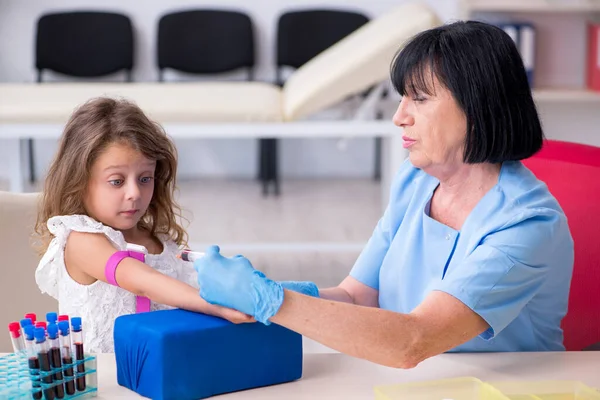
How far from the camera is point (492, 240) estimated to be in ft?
4.48

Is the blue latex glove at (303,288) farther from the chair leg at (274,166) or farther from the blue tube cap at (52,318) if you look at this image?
the chair leg at (274,166)

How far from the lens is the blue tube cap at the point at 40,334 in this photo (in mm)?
1094

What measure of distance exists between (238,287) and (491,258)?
39 centimetres

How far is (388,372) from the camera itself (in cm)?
127

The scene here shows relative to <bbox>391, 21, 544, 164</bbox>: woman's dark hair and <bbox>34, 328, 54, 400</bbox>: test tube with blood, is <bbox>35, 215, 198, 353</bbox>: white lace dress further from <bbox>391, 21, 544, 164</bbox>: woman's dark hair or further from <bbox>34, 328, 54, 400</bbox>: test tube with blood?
<bbox>391, 21, 544, 164</bbox>: woman's dark hair

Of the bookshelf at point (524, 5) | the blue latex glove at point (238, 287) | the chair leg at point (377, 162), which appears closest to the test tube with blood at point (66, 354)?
the blue latex glove at point (238, 287)

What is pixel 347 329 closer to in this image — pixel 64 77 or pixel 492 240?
pixel 492 240

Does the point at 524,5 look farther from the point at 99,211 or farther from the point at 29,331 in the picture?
the point at 29,331

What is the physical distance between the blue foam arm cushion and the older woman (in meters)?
0.04

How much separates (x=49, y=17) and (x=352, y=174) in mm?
2086

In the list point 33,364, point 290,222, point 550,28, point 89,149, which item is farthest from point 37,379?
point 550,28

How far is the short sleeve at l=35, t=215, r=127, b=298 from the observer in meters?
1.57

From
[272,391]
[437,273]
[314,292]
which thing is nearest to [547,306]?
[437,273]

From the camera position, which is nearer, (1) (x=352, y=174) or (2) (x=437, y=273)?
(2) (x=437, y=273)
